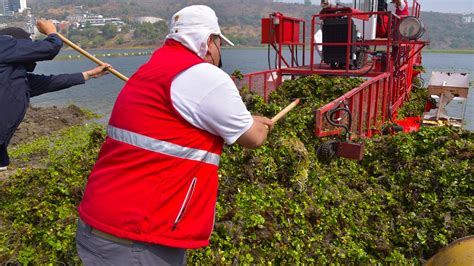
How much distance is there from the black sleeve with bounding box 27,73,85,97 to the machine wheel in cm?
342

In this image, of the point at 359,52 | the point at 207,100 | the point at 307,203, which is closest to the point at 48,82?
the point at 207,100

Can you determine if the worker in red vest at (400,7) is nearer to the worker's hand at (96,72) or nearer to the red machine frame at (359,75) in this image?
the red machine frame at (359,75)

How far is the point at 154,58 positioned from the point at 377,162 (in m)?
4.62

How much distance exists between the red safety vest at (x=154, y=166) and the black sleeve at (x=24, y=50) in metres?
1.93

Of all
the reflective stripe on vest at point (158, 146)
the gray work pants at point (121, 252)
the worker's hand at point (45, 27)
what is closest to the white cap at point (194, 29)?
the reflective stripe on vest at point (158, 146)

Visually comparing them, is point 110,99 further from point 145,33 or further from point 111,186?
point 145,33

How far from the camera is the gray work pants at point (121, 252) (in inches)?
82.0

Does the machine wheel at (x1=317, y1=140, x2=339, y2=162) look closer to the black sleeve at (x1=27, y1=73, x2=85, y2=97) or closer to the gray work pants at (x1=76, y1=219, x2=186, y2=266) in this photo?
the black sleeve at (x1=27, y1=73, x2=85, y2=97)

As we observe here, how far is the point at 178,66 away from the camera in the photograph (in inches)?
79.4

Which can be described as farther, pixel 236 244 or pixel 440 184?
pixel 440 184

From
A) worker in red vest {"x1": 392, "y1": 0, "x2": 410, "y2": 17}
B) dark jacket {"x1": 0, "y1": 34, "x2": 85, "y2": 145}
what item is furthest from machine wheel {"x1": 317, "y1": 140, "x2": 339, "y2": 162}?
worker in red vest {"x1": 392, "y1": 0, "x2": 410, "y2": 17}

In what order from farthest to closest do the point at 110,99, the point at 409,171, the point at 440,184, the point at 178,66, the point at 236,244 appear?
the point at 110,99 → the point at 409,171 → the point at 440,184 → the point at 236,244 → the point at 178,66

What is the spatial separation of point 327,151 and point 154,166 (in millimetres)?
4236

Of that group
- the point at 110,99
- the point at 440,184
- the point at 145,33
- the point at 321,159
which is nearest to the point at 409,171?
the point at 440,184
